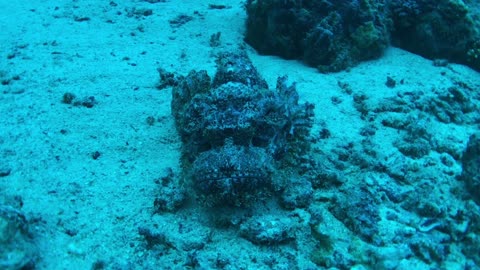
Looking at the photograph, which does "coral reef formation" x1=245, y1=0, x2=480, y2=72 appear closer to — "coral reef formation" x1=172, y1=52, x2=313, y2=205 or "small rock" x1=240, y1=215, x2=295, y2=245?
"coral reef formation" x1=172, y1=52, x2=313, y2=205

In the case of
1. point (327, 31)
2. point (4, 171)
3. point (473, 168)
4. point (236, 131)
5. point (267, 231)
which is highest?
point (327, 31)

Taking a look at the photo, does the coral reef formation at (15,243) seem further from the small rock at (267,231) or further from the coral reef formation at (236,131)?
the small rock at (267,231)

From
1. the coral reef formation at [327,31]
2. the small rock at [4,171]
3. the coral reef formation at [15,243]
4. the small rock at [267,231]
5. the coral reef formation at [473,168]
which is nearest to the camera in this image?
the coral reef formation at [15,243]

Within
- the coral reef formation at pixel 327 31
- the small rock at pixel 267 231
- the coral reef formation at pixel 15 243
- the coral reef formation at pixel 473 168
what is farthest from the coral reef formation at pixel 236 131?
the coral reef formation at pixel 327 31

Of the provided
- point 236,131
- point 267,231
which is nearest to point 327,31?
point 236,131

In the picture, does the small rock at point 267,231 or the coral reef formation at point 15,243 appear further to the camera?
the small rock at point 267,231

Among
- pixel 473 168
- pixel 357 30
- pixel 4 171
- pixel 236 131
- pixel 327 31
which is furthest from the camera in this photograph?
pixel 357 30

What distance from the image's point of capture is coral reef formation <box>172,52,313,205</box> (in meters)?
3.57

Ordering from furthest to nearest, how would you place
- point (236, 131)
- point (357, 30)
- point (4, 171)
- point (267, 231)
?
point (357, 30) < point (4, 171) < point (236, 131) < point (267, 231)

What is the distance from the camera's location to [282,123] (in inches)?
168

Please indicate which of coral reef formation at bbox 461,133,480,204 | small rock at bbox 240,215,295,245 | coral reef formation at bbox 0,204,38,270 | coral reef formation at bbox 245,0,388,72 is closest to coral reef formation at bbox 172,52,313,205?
small rock at bbox 240,215,295,245

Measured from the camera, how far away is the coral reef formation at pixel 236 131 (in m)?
3.57

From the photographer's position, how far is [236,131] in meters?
3.87

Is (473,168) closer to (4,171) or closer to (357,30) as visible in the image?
(357,30)
